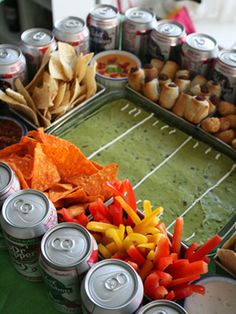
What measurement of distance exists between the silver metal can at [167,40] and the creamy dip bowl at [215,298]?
912mm

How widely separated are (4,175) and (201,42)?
3.03 ft

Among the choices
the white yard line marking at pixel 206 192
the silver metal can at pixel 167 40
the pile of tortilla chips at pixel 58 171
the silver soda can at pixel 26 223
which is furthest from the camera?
the silver metal can at pixel 167 40

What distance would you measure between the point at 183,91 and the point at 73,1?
752 mm

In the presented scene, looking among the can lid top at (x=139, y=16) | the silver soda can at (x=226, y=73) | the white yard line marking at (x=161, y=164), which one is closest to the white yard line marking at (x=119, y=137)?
the white yard line marking at (x=161, y=164)

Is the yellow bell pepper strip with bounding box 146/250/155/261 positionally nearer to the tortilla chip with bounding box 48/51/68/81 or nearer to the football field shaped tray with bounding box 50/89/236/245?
the football field shaped tray with bounding box 50/89/236/245

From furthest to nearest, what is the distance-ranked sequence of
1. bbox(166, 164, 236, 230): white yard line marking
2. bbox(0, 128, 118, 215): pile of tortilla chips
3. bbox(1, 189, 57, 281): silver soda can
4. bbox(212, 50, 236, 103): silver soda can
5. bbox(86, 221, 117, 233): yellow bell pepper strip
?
1. bbox(212, 50, 236, 103): silver soda can
2. bbox(166, 164, 236, 230): white yard line marking
3. bbox(0, 128, 118, 215): pile of tortilla chips
4. bbox(86, 221, 117, 233): yellow bell pepper strip
5. bbox(1, 189, 57, 281): silver soda can

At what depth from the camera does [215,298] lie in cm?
107

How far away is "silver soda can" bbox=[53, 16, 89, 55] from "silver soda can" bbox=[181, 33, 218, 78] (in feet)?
1.22

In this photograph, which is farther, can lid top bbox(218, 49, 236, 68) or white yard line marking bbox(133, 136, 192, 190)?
can lid top bbox(218, 49, 236, 68)

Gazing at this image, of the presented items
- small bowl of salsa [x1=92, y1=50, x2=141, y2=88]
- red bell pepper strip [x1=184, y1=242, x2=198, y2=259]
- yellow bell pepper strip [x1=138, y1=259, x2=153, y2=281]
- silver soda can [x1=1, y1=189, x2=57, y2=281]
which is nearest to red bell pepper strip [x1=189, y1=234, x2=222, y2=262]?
red bell pepper strip [x1=184, y1=242, x2=198, y2=259]

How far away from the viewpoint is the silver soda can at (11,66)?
145 cm

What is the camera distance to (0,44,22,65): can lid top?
1.46 meters

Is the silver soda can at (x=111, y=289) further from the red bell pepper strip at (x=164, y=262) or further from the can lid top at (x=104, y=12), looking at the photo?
the can lid top at (x=104, y=12)

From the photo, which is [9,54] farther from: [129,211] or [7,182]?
[129,211]
